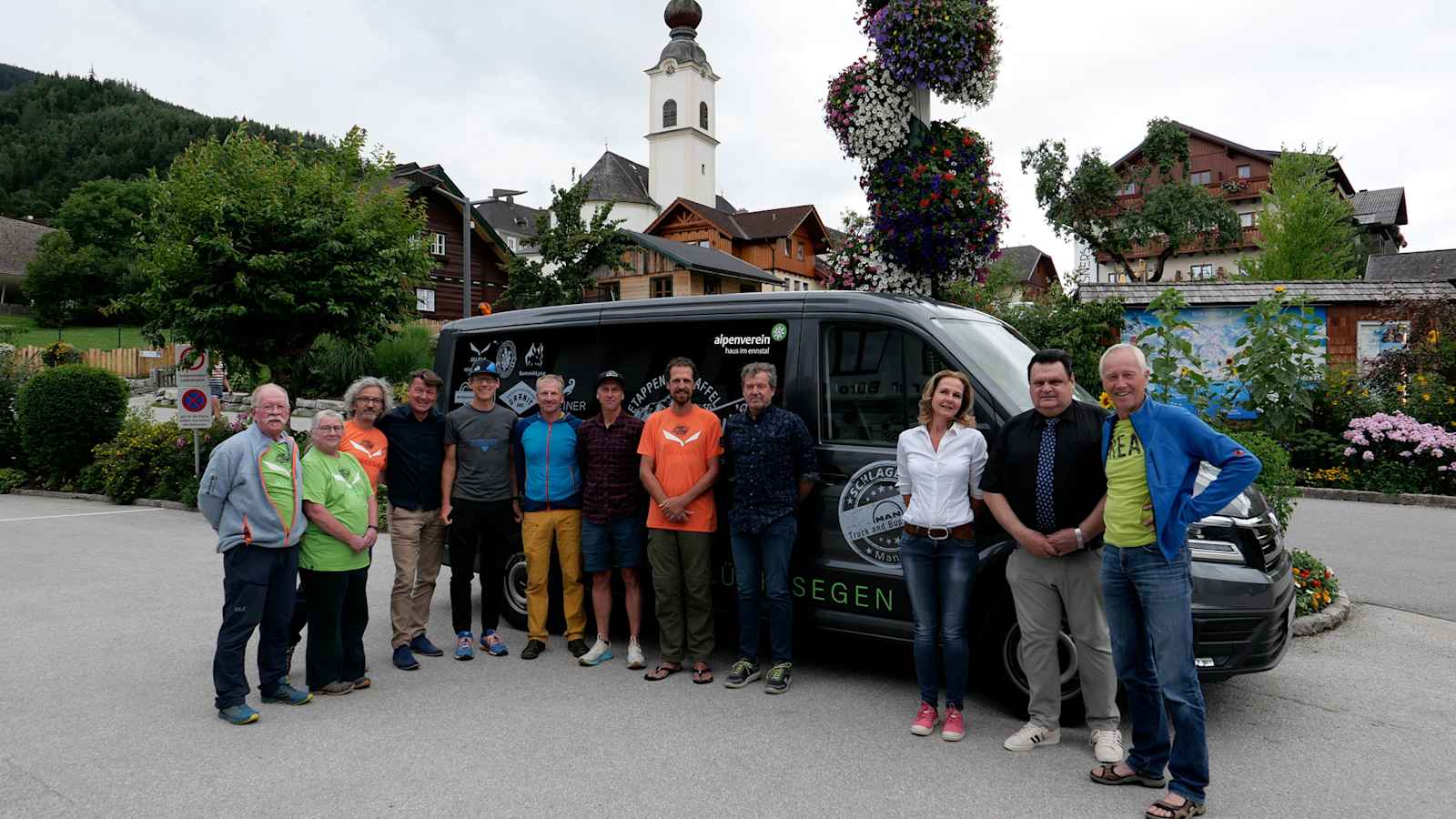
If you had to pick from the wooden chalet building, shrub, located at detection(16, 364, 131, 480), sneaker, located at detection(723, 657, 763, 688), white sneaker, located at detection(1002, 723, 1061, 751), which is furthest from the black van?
the wooden chalet building

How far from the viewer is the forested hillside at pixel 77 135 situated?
9350 centimetres

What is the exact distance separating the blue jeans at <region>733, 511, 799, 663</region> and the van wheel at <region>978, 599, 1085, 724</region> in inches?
43.2

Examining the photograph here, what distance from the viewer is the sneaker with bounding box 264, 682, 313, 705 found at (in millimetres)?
5129

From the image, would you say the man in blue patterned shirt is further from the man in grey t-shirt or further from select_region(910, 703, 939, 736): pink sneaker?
the man in grey t-shirt

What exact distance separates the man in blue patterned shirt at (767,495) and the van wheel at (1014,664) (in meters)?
1.13

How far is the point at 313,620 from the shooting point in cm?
527

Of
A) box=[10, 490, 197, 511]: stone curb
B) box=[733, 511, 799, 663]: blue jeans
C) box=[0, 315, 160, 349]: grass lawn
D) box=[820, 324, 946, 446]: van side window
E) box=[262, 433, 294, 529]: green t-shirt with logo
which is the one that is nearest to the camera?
box=[262, 433, 294, 529]: green t-shirt with logo

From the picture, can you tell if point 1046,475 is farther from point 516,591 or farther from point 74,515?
point 74,515

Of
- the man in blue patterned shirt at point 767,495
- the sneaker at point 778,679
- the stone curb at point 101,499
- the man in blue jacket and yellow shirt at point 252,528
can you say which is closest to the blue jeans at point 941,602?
the man in blue patterned shirt at point 767,495

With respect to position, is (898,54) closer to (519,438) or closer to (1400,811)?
(519,438)

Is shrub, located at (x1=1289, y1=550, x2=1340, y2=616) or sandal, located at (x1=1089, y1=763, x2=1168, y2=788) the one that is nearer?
sandal, located at (x1=1089, y1=763, x2=1168, y2=788)

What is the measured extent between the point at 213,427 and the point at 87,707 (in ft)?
38.8

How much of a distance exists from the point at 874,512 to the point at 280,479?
126 inches

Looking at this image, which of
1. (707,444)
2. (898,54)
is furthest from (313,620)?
(898,54)
